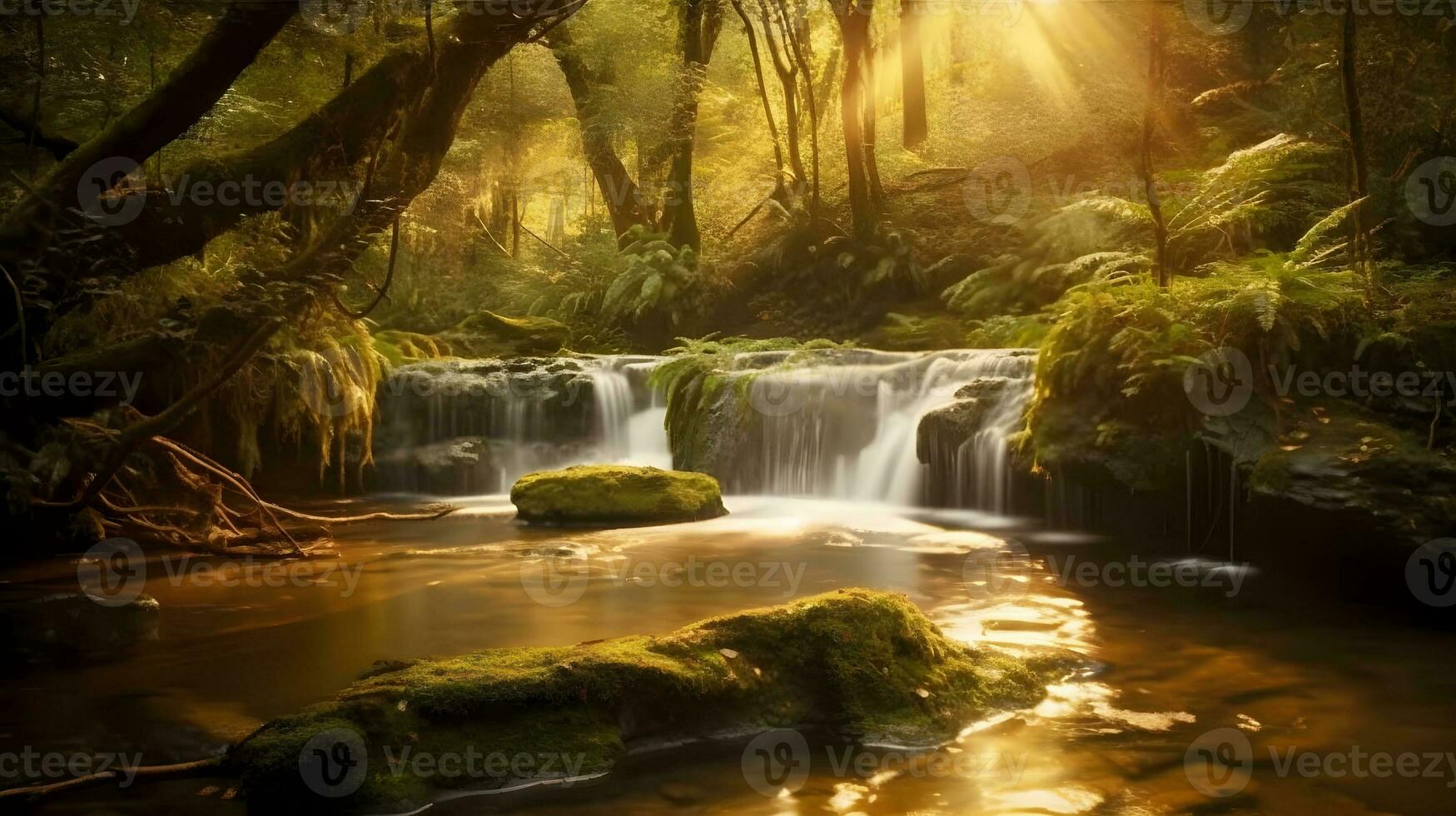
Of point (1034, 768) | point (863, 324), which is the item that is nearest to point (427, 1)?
point (1034, 768)

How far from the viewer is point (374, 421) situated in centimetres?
1504

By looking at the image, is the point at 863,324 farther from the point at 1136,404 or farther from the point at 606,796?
the point at 606,796

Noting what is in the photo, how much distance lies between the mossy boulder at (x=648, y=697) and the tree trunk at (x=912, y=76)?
2068 cm

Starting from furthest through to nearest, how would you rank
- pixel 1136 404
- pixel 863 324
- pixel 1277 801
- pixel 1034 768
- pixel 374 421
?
pixel 863 324, pixel 374 421, pixel 1136 404, pixel 1034 768, pixel 1277 801

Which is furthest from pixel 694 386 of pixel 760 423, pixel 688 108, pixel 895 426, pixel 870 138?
pixel 870 138

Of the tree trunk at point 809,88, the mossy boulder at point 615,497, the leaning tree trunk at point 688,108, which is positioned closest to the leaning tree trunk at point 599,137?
the leaning tree trunk at point 688,108

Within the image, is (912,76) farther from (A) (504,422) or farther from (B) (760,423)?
(A) (504,422)

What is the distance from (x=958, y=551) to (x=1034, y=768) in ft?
17.2

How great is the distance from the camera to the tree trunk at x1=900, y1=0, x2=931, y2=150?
76.3 feet

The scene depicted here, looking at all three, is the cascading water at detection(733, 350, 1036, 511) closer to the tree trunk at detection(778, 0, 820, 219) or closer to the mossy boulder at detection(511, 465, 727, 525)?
the mossy boulder at detection(511, 465, 727, 525)

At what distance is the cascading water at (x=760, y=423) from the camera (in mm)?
11664

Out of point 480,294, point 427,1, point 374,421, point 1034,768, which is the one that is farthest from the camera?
point 480,294

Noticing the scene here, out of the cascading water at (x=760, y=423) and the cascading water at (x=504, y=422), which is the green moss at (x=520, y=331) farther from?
the cascading water at (x=504, y=422)

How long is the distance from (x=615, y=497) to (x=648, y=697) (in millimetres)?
7144
